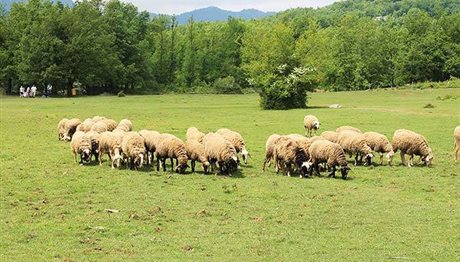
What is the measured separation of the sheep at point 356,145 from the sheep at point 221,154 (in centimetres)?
513

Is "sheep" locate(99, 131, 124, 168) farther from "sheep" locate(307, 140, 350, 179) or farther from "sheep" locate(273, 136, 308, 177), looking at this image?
"sheep" locate(307, 140, 350, 179)

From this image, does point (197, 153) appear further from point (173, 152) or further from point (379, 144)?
point (379, 144)

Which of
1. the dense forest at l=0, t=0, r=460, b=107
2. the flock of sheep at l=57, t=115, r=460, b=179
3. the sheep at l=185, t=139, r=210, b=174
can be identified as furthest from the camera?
the dense forest at l=0, t=0, r=460, b=107

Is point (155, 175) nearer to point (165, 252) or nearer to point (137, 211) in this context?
point (137, 211)

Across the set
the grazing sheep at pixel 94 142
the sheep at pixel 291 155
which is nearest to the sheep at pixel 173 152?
the grazing sheep at pixel 94 142

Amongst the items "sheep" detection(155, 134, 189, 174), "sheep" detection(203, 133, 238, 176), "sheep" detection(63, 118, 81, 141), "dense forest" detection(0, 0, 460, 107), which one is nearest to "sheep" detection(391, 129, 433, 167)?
"sheep" detection(203, 133, 238, 176)

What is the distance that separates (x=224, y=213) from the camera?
1534 cm

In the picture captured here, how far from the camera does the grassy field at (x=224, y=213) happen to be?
1218 cm

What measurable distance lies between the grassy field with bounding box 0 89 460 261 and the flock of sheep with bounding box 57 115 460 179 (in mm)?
695

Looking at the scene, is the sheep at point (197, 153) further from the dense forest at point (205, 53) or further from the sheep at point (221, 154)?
the dense forest at point (205, 53)

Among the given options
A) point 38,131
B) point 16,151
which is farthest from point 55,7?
point 16,151

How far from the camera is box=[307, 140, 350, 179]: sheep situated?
20.5 meters

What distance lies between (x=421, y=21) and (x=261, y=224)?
98.3m

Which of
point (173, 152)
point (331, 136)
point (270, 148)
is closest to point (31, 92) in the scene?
point (173, 152)
